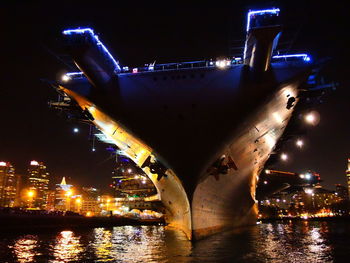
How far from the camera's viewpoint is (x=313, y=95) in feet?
51.4

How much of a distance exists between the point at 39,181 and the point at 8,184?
100 feet

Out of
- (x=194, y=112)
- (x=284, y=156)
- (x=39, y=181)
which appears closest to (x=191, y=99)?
(x=194, y=112)

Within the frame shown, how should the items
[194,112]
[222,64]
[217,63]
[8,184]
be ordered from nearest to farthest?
[222,64]
[194,112]
[217,63]
[8,184]

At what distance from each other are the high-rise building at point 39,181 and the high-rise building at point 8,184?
45.9 ft

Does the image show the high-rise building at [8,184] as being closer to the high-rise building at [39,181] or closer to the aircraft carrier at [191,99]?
the high-rise building at [39,181]

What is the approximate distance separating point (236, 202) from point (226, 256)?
14699mm

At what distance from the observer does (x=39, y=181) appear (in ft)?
608

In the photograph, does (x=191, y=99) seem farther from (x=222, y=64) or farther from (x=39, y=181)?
(x=39, y=181)

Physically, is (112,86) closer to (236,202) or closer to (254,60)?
(254,60)

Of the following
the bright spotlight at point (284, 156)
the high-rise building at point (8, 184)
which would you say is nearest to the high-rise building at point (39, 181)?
the high-rise building at point (8, 184)

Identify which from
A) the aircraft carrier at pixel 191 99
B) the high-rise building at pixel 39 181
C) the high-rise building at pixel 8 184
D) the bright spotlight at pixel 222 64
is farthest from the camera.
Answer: the high-rise building at pixel 39 181

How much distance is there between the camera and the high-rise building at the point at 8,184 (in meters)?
149

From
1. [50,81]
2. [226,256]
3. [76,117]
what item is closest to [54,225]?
[76,117]

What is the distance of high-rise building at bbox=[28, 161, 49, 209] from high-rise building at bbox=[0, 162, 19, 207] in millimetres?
13991
